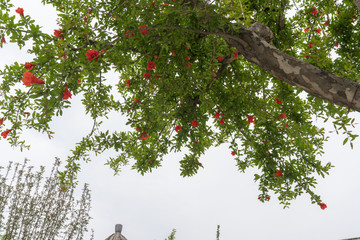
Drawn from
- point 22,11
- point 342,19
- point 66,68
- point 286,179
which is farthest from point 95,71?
point 342,19

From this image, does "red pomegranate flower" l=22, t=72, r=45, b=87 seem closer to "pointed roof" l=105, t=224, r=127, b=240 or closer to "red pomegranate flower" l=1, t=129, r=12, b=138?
"red pomegranate flower" l=1, t=129, r=12, b=138

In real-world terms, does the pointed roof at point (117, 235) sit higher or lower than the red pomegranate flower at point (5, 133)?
lower

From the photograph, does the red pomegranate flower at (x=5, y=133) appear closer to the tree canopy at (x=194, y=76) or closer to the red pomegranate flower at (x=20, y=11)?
the tree canopy at (x=194, y=76)

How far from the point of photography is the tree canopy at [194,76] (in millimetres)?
2143

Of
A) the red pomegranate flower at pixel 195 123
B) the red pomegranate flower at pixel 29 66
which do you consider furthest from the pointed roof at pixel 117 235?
the red pomegranate flower at pixel 29 66

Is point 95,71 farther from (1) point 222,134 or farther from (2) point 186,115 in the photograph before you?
(1) point 222,134

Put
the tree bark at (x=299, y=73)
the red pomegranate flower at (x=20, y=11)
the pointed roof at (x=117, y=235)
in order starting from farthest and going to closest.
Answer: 1. the pointed roof at (x=117, y=235)
2. the red pomegranate flower at (x=20, y=11)
3. the tree bark at (x=299, y=73)

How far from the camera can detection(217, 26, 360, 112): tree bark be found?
225cm

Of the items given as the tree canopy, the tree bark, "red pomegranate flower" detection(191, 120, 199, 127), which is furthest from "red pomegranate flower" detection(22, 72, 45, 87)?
"red pomegranate flower" detection(191, 120, 199, 127)

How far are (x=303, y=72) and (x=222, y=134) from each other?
8.32 feet

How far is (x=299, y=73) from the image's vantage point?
92.4 inches

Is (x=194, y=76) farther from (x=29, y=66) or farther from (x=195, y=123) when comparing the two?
(x=29, y=66)

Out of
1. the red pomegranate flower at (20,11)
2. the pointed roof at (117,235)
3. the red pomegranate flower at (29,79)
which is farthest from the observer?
the pointed roof at (117,235)

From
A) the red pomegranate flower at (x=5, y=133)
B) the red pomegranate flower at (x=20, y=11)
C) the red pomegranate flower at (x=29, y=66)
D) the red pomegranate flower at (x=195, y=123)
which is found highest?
the red pomegranate flower at (x=20, y=11)
